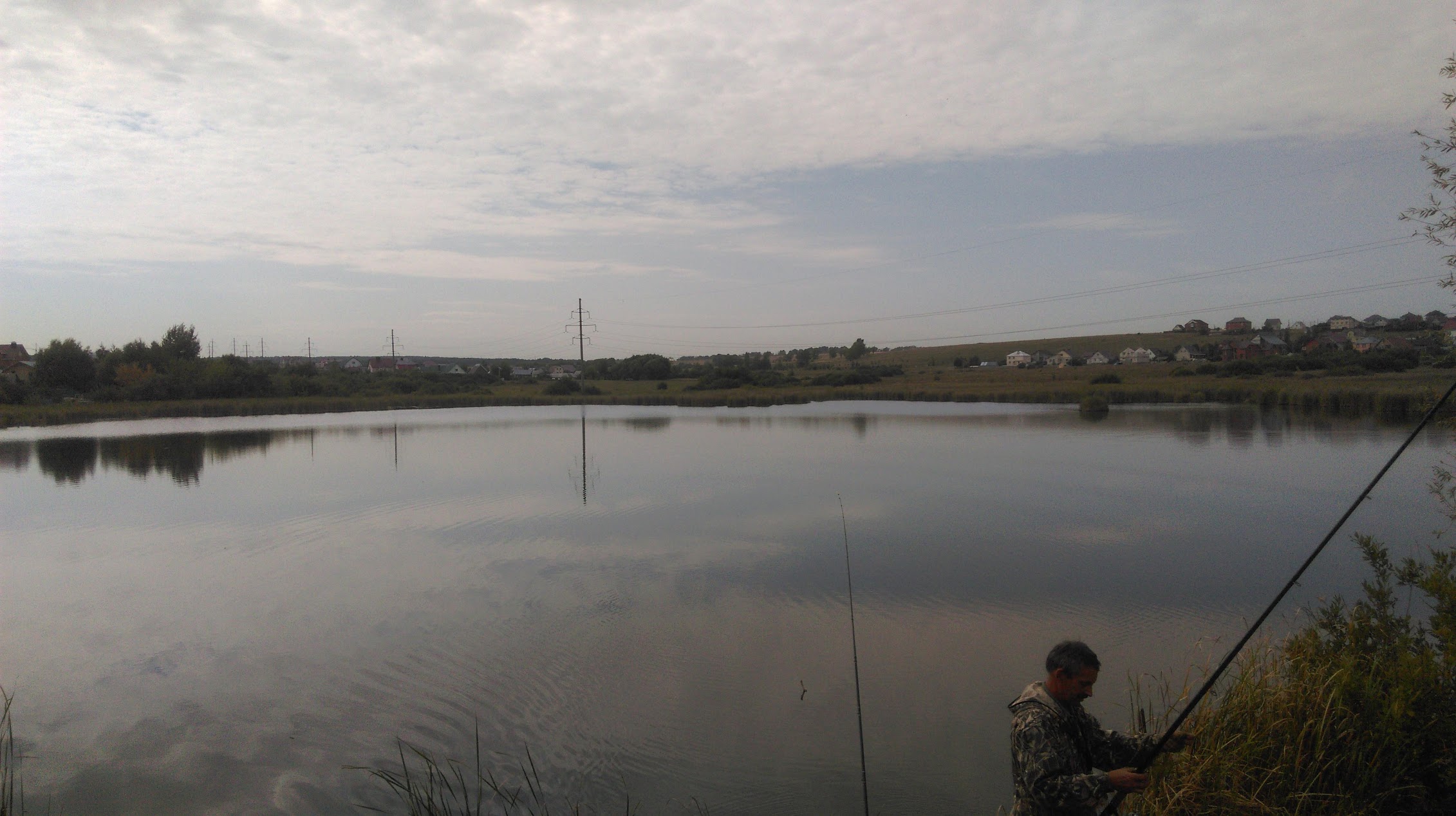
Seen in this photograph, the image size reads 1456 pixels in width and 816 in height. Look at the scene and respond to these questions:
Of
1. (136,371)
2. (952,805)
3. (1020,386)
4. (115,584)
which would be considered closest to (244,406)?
(136,371)

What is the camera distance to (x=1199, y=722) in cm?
473

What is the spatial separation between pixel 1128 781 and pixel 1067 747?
0.22 meters

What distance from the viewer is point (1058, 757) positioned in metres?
2.88

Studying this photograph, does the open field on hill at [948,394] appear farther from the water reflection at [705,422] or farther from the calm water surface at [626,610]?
the calm water surface at [626,610]

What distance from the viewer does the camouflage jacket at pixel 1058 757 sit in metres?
2.82

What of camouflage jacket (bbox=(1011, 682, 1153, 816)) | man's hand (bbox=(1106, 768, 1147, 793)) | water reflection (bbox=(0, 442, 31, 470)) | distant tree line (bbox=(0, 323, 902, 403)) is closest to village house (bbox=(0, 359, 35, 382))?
distant tree line (bbox=(0, 323, 902, 403))

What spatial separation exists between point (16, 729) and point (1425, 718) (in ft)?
29.4

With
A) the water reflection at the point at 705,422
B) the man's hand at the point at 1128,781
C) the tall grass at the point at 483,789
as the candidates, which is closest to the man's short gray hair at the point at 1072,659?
the man's hand at the point at 1128,781

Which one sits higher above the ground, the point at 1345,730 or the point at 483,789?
the point at 1345,730

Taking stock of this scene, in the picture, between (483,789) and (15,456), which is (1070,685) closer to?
(483,789)

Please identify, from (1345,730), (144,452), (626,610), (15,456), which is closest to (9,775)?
(626,610)

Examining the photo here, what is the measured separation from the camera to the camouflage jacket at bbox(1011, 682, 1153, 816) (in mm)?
2816

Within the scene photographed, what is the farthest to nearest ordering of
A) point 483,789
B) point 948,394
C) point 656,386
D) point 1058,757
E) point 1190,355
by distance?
1. point 656,386
2. point 1190,355
3. point 948,394
4. point 483,789
5. point 1058,757

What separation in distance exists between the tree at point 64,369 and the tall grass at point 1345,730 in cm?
6323
